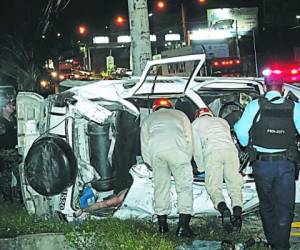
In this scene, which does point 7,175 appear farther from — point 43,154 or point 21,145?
point 43,154

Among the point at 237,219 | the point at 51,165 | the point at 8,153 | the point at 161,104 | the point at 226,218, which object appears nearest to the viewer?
the point at 226,218

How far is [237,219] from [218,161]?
0.68 metres

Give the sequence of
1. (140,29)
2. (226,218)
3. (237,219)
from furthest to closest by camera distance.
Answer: (140,29)
(237,219)
(226,218)

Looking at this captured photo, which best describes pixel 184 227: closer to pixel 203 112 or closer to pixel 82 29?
pixel 203 112

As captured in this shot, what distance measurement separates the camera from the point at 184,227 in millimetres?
5965

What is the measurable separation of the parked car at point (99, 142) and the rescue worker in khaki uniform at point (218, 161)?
266 millimetres

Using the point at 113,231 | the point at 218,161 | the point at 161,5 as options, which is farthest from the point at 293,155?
the point at 161,5

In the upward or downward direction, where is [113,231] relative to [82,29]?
downward

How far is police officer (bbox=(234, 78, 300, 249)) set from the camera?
215 inches

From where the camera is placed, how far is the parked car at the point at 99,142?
622 cm

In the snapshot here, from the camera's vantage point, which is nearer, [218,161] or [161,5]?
[218,161]

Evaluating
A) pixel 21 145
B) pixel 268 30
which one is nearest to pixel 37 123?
pixel 21 145

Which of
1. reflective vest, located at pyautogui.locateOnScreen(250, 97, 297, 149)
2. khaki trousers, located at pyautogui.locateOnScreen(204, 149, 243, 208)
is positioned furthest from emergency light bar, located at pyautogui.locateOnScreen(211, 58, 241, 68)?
reflective vest, located at pyautogui.locateOnScreen(250, 97, 297, 149)

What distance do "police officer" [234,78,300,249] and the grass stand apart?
1.69ft
